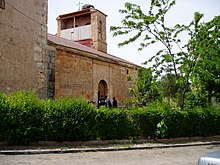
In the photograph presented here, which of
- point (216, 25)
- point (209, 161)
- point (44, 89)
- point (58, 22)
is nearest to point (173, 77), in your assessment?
point (216, 25)

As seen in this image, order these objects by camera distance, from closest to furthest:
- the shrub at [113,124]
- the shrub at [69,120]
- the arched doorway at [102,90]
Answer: the shrub at [69,120], the shrub at [113,124], the arched doorway at [102,90]

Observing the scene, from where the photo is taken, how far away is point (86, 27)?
99.5 ft

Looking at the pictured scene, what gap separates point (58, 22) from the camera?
33281 mm

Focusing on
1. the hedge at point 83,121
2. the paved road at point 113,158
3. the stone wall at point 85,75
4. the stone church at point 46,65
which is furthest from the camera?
the stone wall at point 85,75

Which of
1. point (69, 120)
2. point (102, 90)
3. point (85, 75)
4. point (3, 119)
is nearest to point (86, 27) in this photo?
point (102, 90)

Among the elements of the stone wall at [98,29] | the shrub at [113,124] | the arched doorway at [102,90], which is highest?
the stone wall at [98,29]

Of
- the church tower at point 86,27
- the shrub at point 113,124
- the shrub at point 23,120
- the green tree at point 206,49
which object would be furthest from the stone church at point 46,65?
the green tree at point 206,49

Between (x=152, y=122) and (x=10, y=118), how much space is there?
595 cm

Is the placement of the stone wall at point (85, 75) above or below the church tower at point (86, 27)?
below

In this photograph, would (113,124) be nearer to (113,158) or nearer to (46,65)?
(113,158)

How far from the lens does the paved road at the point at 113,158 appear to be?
7.79m

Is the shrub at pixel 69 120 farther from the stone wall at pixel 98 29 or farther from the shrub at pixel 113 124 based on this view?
the stone wall at pixel 98 29

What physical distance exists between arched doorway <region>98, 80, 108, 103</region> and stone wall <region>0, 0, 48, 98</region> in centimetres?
779

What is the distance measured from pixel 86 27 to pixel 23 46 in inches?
679
